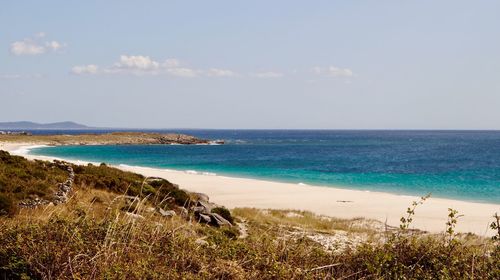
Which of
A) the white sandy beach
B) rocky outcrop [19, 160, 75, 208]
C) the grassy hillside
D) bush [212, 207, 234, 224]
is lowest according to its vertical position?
the white sandy beach

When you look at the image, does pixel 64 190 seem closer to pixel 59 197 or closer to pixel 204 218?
pixel 59 197

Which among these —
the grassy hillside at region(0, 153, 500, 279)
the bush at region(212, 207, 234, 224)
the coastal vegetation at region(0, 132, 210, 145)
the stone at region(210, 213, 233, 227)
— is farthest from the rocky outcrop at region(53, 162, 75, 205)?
the coastal vegetation at region(0, 132, 210, 145)

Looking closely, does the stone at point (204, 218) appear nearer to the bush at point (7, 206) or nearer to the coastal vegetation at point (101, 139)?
the bush at point (7, 206)

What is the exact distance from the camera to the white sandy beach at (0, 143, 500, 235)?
1035 inches

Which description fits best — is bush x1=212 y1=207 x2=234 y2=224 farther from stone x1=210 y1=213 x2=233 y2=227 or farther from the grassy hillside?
the grassy hillside

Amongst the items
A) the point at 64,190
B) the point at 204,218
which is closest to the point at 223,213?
Answer: the point at 204,218

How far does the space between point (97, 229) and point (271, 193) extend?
30.8 meters

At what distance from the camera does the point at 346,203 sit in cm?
3259

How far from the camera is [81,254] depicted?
20.6ft

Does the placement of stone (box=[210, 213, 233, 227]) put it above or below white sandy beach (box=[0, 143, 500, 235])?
above

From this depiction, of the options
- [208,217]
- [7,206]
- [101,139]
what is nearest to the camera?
[7,206]

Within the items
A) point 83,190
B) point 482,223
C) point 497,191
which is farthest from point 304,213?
point 497,191

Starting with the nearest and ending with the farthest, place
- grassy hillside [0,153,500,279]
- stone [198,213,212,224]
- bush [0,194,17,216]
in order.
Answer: grassy hillside [0,153,500,279] < bush [0,194,17,216] < stone [198,213,212,224]

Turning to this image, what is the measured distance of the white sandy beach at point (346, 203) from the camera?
26281mm
